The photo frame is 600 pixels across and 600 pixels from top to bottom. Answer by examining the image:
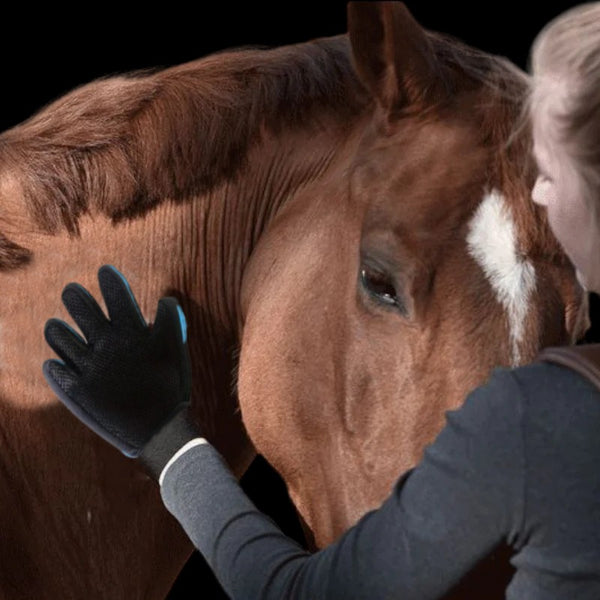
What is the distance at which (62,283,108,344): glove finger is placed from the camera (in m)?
1.10

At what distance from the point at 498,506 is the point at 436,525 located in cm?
5

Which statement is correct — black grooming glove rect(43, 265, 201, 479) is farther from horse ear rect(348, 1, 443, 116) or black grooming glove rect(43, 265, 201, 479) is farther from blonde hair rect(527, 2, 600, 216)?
blonde hair rect(527, 2, 600, 216)

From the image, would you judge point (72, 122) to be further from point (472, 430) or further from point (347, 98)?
point (472, 430)

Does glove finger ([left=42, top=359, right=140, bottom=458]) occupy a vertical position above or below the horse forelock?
below

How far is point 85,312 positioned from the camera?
3.65 ft

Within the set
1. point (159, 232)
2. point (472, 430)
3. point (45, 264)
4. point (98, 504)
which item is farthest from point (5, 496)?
point (472, 430)

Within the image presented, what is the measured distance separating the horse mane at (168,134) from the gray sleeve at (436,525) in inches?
23.4

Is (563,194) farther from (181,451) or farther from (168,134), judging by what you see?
(168,134)

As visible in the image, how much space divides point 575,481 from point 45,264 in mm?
837

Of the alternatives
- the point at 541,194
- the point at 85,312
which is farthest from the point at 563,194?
the point at 85,312

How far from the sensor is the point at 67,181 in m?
1.23

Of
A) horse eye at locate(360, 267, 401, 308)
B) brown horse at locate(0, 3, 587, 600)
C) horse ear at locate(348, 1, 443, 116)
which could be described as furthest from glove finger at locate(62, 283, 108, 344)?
horse ear at locate(348, 1, 443, 116)

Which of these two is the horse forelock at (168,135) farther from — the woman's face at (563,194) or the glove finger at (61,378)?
the woman's face at (563,194)

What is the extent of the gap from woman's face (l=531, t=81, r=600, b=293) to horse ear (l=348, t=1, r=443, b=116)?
28 centimetres
